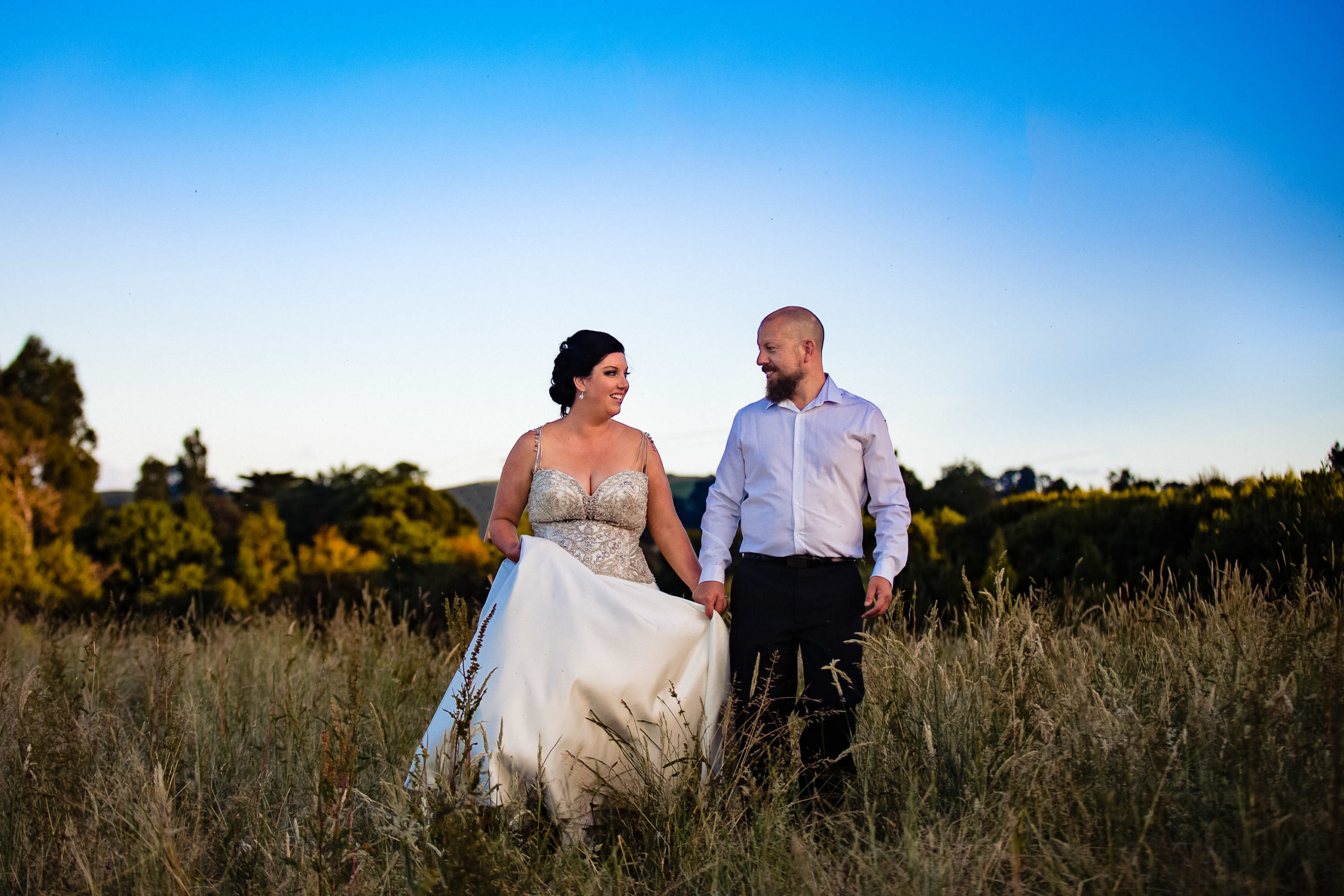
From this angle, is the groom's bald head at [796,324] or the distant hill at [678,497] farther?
the distant hill at [678,497]

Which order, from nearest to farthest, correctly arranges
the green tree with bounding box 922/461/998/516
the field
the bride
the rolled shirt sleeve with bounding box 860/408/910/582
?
1. the field
2. the bride
3. the rolled shirt sleeve with bounding box 860/408/910/582
4. the green tree with bounding box 922/461/998/516

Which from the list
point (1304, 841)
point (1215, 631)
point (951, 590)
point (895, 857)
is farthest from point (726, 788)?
point (951, 590)

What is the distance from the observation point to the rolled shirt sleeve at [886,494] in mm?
3533

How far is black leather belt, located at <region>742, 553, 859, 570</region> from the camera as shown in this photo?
11.6 ft


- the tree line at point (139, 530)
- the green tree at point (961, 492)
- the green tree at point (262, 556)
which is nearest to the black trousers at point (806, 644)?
the green tree at point (961, 492)

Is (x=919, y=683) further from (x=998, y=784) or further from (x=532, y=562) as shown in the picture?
(x=532, y=562)

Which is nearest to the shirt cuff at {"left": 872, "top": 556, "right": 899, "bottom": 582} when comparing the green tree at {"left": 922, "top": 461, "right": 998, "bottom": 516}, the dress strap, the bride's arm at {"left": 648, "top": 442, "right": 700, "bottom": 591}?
the bride's arm at {"left": 648, "top": 442, "right": 700, "bottom": 591}

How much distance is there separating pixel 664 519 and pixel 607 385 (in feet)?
2.17

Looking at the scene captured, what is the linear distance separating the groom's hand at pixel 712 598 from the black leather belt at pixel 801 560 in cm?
19

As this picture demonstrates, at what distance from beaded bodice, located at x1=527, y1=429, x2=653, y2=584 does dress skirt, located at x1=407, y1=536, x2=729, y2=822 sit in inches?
18.2

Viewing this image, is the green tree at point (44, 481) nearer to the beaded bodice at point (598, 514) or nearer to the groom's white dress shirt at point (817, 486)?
the beaded bodice at point (598, 514)

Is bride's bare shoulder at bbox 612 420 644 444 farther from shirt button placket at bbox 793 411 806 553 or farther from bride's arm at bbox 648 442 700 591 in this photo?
shirt button placket at bbox 793 411 806 553

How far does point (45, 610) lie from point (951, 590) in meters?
8.53

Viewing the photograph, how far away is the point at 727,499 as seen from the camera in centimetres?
380
